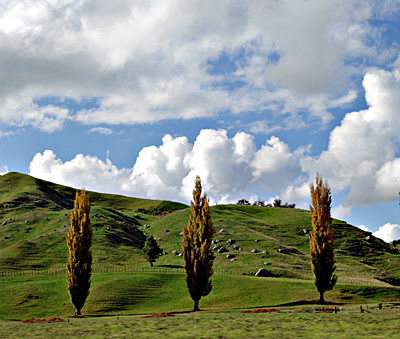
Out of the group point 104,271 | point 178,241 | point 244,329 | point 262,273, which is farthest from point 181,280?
point 244,329

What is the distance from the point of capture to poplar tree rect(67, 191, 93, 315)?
6662cm

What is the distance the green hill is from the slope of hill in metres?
0.27

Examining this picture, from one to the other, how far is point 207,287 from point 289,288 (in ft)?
60.2

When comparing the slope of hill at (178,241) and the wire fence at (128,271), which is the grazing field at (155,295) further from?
the slope of hill at (178,241)

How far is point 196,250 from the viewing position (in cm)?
6850

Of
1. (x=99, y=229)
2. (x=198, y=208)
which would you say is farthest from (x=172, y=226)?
(x=198, y=208)

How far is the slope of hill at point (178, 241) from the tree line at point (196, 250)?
27.0 metres

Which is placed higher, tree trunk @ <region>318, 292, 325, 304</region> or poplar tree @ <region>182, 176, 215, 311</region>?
poplar tree @ <region>182, 176, 215, 311</region>

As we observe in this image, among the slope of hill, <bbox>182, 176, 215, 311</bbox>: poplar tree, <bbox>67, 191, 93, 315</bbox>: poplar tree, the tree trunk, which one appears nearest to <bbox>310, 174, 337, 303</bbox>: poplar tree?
the tree trunk

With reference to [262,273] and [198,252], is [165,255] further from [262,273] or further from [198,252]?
[198,252]

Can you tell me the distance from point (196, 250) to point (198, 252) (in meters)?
0.46

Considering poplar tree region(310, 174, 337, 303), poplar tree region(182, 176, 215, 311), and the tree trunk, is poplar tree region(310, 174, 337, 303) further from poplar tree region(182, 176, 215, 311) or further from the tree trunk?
poplar tree region(182, 176, 215, 311)

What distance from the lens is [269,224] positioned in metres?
164

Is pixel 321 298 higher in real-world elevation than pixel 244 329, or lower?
lower
